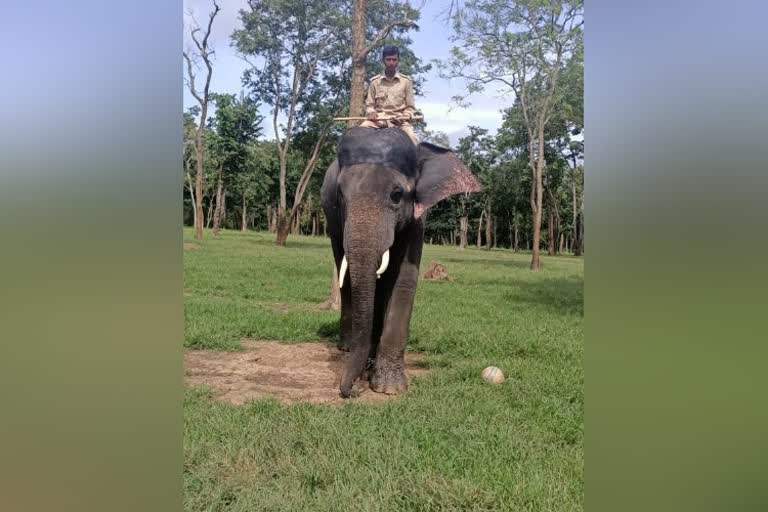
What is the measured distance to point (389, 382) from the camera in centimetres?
498

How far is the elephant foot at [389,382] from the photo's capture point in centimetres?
Result: 495

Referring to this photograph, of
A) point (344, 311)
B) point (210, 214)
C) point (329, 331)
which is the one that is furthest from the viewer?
point (210, 214)

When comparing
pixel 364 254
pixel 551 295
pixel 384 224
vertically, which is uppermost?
pixel 384 224

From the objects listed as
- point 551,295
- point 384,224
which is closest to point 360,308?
point 384,224

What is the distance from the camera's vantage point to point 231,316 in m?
7.80

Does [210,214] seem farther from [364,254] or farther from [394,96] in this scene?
[364,254]

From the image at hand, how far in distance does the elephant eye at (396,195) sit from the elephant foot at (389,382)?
1502 millimetres

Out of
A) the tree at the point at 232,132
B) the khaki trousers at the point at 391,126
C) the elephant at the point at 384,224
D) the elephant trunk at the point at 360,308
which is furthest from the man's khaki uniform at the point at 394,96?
the tree at the point at 232,132

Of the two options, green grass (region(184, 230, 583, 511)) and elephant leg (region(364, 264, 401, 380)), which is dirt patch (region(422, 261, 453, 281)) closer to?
green grass (region(184, 230, 583, 511))

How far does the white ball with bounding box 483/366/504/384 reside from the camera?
5.15 m

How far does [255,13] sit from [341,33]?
138 inches

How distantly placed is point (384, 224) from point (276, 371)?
2.07 metres
